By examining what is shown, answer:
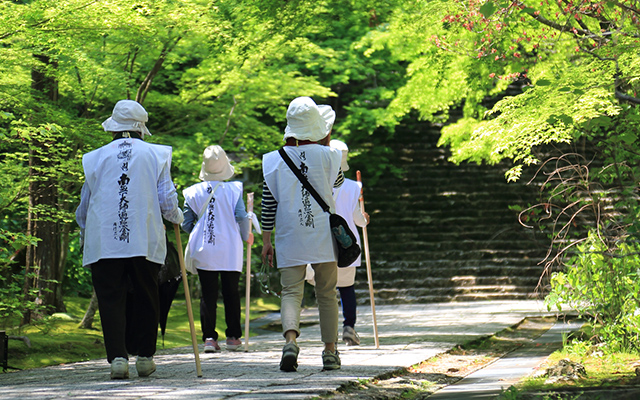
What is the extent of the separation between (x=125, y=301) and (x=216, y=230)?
2.37 m

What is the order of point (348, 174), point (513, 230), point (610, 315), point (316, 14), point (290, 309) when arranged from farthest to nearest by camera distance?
point (348, 174)
point (513, 230)
point (316, 14)
point (610, 315)
point (290, 309)

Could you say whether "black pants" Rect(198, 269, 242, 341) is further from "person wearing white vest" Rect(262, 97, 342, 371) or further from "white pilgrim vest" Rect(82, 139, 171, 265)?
"white pilgrim vest" Rect(82, 139, 171, 265)

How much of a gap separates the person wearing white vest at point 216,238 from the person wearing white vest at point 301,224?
1.97 meters

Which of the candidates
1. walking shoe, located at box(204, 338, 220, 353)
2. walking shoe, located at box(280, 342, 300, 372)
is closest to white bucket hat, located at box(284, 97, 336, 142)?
walking shoe, located at box(280, 342, 300, 372)

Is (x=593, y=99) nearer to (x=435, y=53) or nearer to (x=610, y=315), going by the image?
(x=610, y=315)

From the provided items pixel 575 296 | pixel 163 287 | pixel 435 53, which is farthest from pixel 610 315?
pixel 435 53

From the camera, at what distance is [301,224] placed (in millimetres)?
5723

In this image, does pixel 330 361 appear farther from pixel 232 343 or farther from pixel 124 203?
pixel 232 343

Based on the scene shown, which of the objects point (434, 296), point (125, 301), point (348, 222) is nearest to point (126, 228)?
point (125, 301)

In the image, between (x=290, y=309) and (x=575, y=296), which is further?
(x=575, y=296)

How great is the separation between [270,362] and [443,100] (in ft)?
25.9

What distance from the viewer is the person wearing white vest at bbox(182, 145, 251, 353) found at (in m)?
7.77

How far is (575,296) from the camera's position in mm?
6633

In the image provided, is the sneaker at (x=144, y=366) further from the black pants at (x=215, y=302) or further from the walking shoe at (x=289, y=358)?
the black pants at (x=215, y=302)
